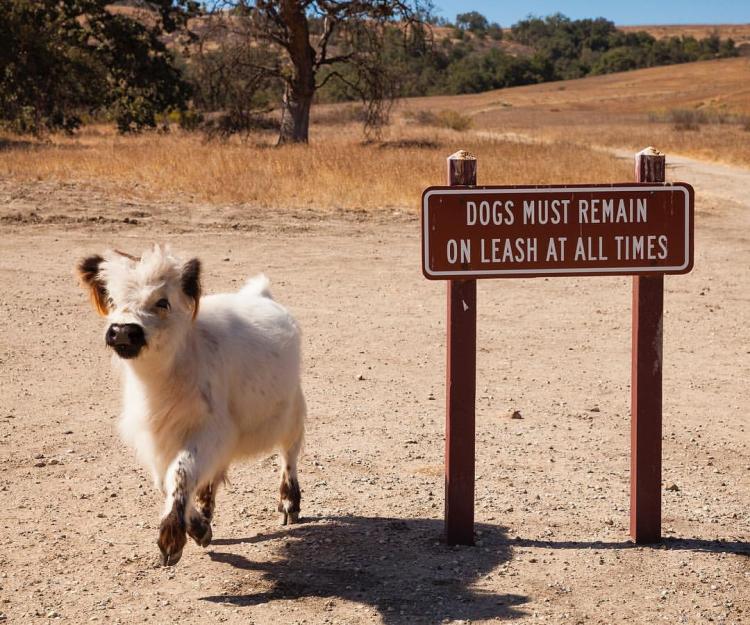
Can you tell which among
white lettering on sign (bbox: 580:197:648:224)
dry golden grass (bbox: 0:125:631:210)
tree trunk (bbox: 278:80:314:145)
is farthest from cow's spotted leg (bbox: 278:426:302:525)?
tree trunk (bbox: 278:80:314:145)

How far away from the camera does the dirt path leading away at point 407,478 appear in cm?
490

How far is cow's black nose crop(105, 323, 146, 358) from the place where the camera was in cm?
470

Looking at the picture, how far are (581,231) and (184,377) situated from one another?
200 cm

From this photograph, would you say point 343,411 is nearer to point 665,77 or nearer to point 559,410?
point 559,410

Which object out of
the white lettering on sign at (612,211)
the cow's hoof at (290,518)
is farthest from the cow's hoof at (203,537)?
the white lettering on sign at (612,211)

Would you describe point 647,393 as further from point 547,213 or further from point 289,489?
point 289,489

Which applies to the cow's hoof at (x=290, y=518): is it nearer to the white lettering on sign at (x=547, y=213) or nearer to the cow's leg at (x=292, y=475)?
the cow's leg at (x=292, y=475)

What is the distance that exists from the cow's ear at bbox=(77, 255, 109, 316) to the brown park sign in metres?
1.54

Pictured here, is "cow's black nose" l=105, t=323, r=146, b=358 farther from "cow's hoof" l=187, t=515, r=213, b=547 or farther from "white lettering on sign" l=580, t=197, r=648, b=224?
"white lettering on sign" l=580, t=197, r=648, b=224

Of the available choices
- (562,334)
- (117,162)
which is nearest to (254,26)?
(117,162)

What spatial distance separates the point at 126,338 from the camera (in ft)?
15.5

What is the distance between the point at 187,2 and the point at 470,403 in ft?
134

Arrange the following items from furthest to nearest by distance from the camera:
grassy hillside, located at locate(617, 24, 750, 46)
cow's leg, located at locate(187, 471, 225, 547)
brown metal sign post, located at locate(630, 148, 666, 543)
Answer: grassy hillside, located at locate(617, 24, 750, 46)
brown metal sign post, located at locate(630, 148, 666, 543)
cow's leg, located at locate(187, 471, 225, 547)

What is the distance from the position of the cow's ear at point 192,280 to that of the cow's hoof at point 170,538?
977mm
